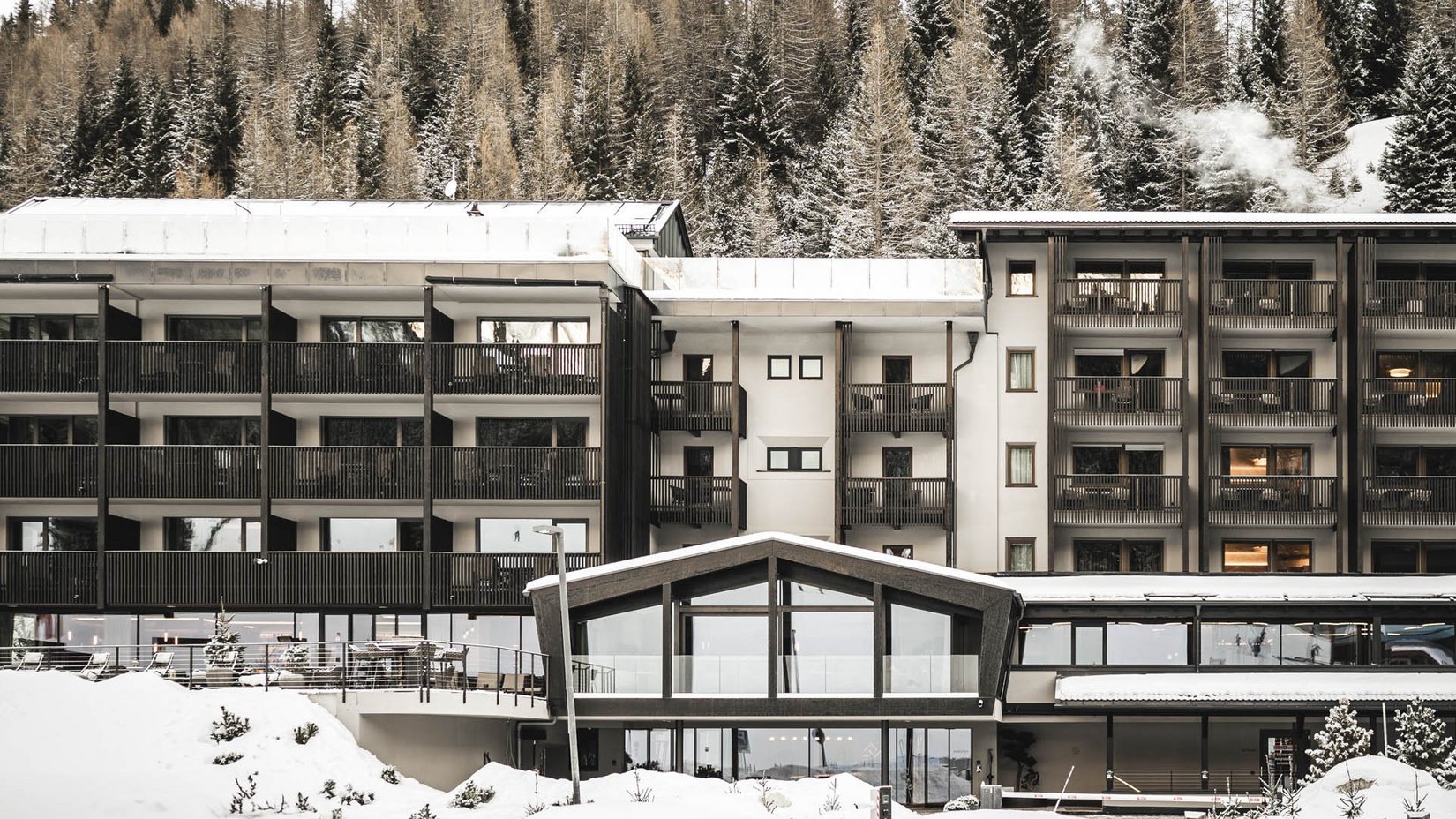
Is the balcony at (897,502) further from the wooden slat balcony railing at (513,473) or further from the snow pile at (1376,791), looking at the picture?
the snow pile at (1376,791)

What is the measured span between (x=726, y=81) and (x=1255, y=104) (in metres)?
30.0

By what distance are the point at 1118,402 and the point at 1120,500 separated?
2.66 metres

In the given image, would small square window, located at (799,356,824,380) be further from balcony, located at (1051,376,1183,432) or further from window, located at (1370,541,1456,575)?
window, located at (1370,541,1456,575)

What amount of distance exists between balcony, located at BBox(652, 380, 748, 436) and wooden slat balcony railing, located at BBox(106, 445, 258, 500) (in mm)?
10723

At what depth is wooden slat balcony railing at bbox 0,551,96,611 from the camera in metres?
34.0

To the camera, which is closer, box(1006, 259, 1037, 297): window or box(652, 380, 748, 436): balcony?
box(652, 380, 748, 436): balcony

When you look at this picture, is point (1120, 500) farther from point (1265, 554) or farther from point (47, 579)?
point (47, 579)

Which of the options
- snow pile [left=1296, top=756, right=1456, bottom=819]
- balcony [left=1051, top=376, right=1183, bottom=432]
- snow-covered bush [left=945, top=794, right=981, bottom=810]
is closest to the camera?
snow pile [left=1296, top=756, right=1456, bottom=819]

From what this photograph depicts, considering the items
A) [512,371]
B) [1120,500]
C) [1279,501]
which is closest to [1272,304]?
[1279,501]

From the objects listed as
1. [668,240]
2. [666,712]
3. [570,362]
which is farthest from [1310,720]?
[668,240]

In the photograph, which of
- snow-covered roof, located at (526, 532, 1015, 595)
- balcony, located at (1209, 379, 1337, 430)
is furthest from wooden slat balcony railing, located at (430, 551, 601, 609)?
balcony, located at (1209, 379, 1337, 430)

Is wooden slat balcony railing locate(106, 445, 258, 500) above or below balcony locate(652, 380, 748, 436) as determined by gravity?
below

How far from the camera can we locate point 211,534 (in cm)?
3628

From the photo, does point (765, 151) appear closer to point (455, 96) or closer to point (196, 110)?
point (455, 96)
